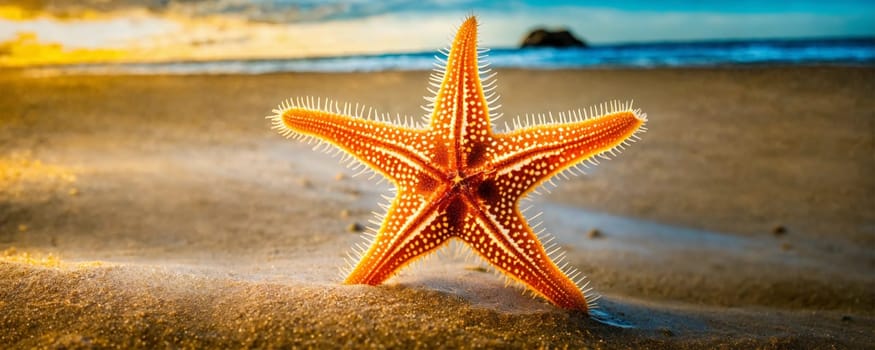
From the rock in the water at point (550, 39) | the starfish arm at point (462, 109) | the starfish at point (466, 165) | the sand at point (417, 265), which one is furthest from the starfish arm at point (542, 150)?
the rock in the water at point (550, 39)

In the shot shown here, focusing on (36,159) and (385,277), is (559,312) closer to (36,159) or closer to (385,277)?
(385,277)

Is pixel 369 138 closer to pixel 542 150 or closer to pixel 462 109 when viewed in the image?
pixel 462 109

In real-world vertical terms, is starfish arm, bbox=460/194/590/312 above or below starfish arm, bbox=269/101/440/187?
below

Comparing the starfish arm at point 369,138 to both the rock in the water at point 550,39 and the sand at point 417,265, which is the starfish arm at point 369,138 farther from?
the rock in the water at point 550,39

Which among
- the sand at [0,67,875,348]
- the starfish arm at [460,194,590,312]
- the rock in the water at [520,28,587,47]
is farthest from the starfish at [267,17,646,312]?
the rock in the water at [520,28,587,47]

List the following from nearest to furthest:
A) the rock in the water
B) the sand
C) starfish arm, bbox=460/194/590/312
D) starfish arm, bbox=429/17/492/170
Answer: the sand, starfish arm, bbox=460/194/590/312, starfish arm, bbox=429/17/492/170, the rock in the water

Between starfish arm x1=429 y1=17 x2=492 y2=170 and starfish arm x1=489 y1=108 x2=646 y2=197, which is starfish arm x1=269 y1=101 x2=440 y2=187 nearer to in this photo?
starfish arm x1=429 y1=17 x2=492 y2=170

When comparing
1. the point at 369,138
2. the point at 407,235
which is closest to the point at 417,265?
the point at 407,235
